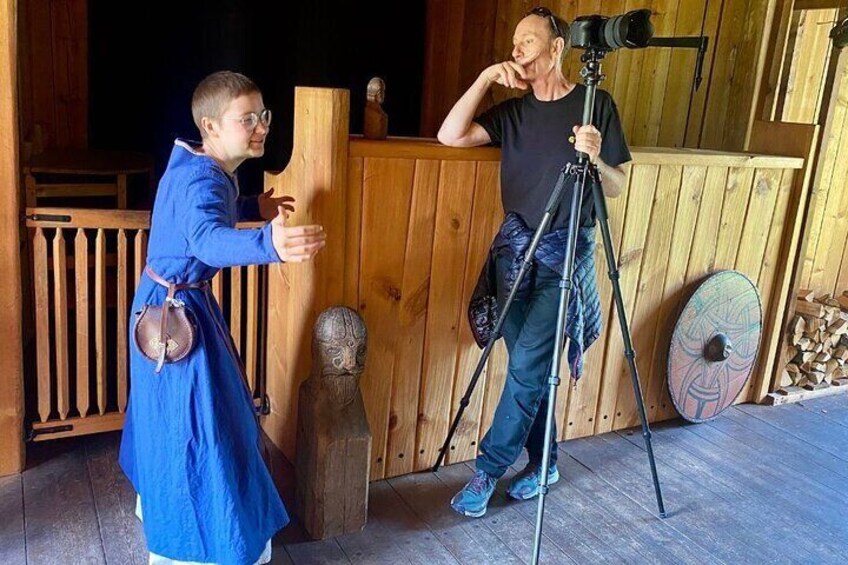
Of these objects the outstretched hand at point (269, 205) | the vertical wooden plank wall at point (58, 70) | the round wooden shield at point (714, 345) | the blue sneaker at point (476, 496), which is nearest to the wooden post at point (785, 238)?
the round wooden shield at point (714, 345)

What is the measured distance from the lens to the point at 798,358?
3.24m

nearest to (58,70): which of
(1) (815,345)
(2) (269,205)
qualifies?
(2) (269,205)

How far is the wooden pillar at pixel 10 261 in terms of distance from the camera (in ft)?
6.28

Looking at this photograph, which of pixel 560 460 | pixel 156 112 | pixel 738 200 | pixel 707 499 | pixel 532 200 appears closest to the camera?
pixel 532 200

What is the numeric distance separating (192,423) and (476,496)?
0.91 metres

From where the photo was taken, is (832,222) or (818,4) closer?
(818,4)

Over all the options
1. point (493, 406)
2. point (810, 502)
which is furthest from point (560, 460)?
point (810, 502)

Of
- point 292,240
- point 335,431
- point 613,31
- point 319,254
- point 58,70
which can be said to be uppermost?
point 613,31

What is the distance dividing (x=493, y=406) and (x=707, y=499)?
742 millimetres

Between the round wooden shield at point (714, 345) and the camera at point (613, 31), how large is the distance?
1.21 metres

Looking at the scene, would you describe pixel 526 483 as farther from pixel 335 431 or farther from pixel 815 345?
pixel 815 345

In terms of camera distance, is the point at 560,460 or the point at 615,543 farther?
the point at 560,460

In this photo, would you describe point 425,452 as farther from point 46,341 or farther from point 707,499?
point 46,341

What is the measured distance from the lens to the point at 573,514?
7.14 ft
